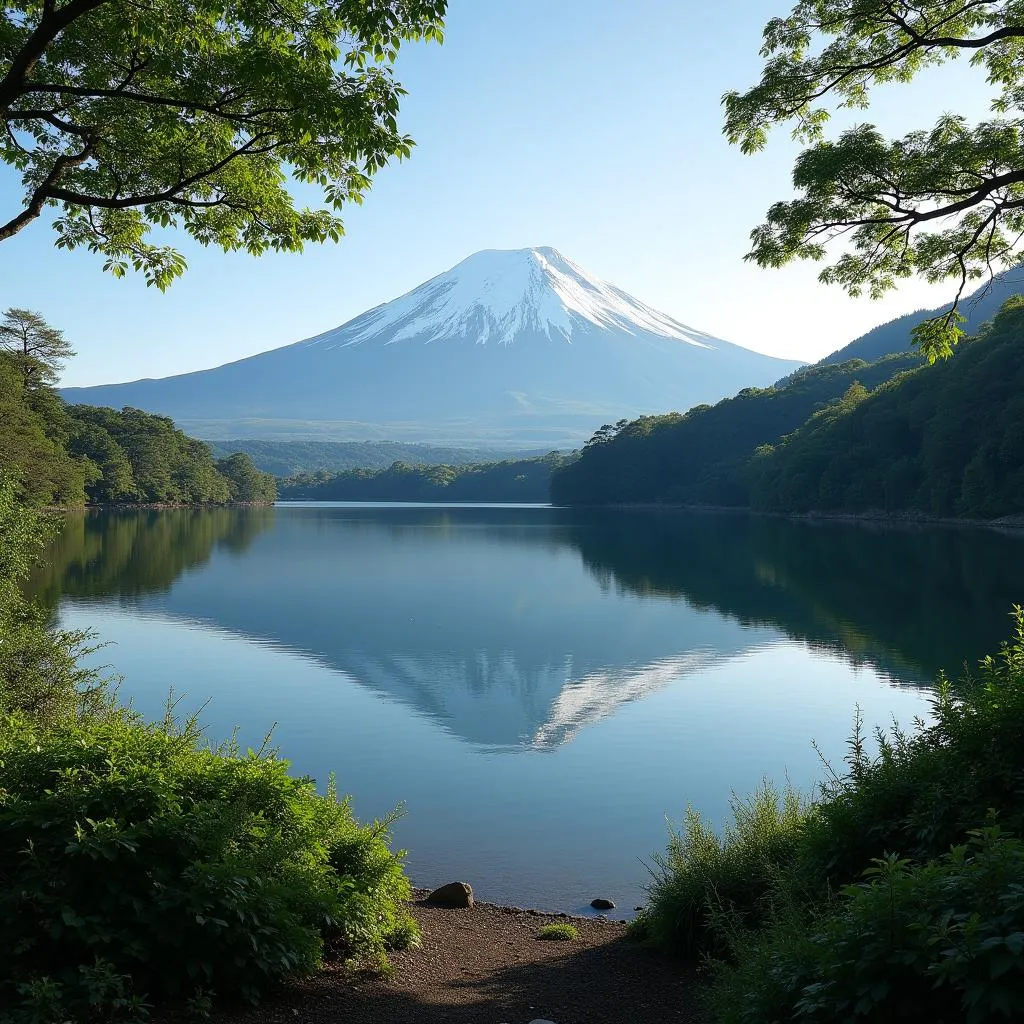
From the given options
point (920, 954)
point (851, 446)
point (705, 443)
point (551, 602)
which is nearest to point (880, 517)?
point (851, 446)

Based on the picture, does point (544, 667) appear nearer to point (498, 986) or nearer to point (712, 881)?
point (712, 881)


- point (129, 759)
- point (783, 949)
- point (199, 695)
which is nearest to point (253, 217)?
point (129, 759)

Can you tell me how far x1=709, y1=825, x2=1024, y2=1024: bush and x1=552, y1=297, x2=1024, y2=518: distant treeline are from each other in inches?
2204

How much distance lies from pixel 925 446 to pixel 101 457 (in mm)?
68369

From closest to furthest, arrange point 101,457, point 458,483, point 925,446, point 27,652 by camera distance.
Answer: point 27,652 < point 925,446 < point 101,457 < point 458,483

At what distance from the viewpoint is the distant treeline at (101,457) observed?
53438 millimetres

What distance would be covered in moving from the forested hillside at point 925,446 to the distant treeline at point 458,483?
2487 inches

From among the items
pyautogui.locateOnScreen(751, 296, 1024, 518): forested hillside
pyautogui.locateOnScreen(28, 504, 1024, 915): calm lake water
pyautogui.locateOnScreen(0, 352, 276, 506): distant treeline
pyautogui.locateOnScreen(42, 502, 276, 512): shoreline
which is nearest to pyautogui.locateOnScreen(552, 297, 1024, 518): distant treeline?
pyautogui.locateOnScreen(751, 296, 1024, 518): forested hillside

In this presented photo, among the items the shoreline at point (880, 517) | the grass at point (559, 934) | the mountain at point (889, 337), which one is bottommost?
the shoreline at point (880, 517)

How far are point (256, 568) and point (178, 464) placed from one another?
64439 mm

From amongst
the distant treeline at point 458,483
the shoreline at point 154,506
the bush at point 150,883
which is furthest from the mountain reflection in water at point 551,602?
the distant treeline at point 458,483

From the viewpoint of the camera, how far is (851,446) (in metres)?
73.0

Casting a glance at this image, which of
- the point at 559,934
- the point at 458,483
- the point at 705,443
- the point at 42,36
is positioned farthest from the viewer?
the point at 458,483

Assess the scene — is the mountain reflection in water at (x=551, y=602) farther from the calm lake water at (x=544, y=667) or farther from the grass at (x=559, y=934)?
the grass at (x=559, y=934)
